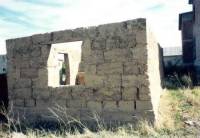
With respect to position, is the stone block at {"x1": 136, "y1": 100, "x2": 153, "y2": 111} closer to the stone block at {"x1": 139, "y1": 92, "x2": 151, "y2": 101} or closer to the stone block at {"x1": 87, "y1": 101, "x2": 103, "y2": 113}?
the stone block at {"x1": 139, "y1": 92, "x2": 151, "y2": 101}

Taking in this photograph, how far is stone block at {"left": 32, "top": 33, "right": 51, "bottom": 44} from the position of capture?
8098mm

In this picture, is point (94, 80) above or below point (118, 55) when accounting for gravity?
below

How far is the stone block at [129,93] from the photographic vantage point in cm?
694

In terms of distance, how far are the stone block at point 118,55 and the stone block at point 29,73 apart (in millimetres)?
2298

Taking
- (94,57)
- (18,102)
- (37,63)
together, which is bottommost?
(18,102)

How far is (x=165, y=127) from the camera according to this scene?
264 inches

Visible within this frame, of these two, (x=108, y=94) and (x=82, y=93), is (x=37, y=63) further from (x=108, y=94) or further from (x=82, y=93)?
(x=108, y=94)

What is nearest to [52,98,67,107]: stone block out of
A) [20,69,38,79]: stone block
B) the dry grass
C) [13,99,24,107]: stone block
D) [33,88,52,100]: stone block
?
[33,88,52,100]: stone block

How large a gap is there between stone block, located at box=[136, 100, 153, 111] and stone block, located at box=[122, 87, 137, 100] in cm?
17

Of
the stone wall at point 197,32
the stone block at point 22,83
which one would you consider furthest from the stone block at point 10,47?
the stone wall at point 197,32

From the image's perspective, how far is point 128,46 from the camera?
7043mm

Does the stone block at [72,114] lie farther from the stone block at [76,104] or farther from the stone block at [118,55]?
the stone block at [118,55]

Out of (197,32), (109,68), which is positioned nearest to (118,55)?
(109,68)

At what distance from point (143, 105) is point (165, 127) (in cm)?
71
